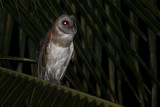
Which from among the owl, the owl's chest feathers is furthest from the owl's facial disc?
the owl's chest feathers

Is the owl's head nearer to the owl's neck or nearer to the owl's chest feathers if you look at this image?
the owl's neck

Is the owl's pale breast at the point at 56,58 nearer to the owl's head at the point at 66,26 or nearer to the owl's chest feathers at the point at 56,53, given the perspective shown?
the owl's chest feathers at the point at 56,53

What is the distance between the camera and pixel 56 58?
9.83 feet

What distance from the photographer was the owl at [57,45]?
295 centimetres

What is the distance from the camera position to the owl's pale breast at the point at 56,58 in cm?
295

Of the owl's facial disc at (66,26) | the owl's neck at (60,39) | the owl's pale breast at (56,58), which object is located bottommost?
the owl's pale breast at (56,58)

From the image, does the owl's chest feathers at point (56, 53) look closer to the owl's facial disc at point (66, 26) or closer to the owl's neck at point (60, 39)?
the owl's neck at point (60, 39)

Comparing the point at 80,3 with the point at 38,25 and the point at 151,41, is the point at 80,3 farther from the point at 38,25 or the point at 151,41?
the point at 151,41

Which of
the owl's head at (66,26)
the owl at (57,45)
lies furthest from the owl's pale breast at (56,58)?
the owl's head at (66,26)

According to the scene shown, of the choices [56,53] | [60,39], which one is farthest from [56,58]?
[60,39]

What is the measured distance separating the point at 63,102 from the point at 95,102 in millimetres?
203

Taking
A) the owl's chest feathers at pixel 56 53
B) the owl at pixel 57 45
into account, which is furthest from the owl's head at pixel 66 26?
the owl's chest feathers at pixel 56 53

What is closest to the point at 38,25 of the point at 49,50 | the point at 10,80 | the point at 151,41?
the point at 10,80

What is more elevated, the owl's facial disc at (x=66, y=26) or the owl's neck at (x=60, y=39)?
the owl's facial disc at (x=66, y=26)
